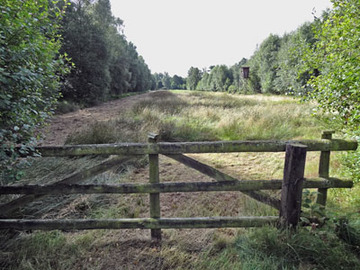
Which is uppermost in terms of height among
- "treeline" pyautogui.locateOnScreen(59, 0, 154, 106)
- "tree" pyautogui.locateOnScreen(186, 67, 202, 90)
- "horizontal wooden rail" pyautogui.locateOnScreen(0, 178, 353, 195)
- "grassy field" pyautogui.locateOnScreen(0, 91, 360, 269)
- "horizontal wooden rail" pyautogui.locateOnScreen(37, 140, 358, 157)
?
"tree" pyautogui.locateOnScreen(186, 67, 202, 90)

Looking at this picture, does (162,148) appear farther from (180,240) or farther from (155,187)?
(180,240)

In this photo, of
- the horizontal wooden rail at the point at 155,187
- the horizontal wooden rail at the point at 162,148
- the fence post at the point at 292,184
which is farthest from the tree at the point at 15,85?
the fence post at the point at 292,184

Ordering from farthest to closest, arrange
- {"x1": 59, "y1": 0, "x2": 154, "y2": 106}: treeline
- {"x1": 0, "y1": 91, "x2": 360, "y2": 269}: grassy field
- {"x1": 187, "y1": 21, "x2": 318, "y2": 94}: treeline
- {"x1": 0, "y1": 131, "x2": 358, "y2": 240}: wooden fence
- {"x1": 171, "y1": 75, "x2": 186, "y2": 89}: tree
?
{"x1": 171, "y1": 75, "x2": 186, "y2": 89}: tree, {"x1": 187, "y1": 21, "x2": 318, "y2": 94}: treeline, {"x1": 59, "y1": 0, "x2": 154, "y2": 106}: treeline, {"x1": 0, "y1": 131, "x2": 358, "y2": 240}: wooden fence, {"x1": 0, "y1": 91, "x2": 360, "y2": 269}: grassy field

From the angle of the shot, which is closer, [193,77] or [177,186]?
[177,186]

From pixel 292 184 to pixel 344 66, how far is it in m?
2.17

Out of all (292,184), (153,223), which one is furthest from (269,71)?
(153,223)

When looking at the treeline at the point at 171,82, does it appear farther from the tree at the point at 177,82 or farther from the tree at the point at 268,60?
the tree at the point at 268,60

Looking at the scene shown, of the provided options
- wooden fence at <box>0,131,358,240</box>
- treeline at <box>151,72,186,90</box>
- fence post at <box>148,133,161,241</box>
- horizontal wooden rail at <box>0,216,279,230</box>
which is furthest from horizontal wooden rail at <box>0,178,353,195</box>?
treeline at <box>151,72,186,90</box>

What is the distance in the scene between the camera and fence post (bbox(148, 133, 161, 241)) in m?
2.60

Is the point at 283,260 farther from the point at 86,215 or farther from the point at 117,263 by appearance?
the point at 86,215

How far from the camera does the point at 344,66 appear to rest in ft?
10.4

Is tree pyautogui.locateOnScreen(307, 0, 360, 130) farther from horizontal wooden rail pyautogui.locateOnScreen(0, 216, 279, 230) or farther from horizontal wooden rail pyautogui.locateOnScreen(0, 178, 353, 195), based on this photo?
horizontal wooden rail pyautogui.locateOnScreen(0, 216, 279, 230)

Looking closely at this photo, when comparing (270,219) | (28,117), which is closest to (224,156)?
(270,219)

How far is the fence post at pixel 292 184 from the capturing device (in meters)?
2.35
